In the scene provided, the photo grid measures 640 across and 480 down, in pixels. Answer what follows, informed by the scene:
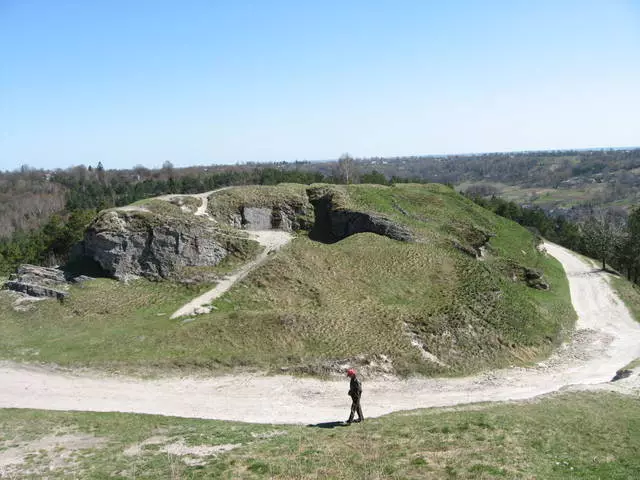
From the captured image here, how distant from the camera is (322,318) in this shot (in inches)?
1469

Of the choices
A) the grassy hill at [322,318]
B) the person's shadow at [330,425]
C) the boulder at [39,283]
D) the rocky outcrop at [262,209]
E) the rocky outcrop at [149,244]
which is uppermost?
the rocky outcrop at [262,209]

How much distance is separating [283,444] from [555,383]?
73.8 feet

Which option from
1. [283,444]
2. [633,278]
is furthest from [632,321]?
[283,444]

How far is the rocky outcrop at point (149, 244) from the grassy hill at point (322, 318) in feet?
6.82

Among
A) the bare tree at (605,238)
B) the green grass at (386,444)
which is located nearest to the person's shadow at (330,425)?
the green grass at (386,444)

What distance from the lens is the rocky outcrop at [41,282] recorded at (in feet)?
135

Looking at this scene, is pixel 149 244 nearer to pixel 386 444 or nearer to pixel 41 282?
pixel 41 282

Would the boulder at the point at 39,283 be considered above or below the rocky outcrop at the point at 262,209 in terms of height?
below

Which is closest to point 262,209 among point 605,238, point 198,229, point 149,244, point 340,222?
point 340,222

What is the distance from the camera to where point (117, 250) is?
149ft

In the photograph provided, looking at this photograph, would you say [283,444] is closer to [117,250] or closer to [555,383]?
[555,383]

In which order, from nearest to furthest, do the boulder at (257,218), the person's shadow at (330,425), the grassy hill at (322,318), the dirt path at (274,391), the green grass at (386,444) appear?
the green grass at (386,444) < the person's shadow at (330,425) < the dirt path at (274,391) < the grassy hill at (322,318) < the boulder at (257,218)

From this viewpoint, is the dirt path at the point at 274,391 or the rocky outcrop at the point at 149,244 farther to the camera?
the rocky outcrop at the point at 149,244

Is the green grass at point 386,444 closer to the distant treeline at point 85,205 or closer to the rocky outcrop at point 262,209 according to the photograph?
the rocky outcrop at point 262,209
